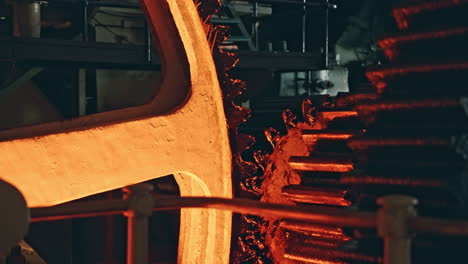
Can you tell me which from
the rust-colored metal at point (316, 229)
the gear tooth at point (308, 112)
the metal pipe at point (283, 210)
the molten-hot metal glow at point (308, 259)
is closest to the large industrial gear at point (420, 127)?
the metal pipe at point (283, 210)

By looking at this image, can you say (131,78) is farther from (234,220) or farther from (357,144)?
(357,144)

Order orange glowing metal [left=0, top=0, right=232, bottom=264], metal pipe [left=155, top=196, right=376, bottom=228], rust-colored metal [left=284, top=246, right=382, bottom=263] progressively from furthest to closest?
1. rust-colored metal [left=284, top=246, right=382, bottom=263]
2. orange glowing metal [left=0, top=0, right=232, bottom=264]
3. metal pipe [left=155, top=196, right=376, bottom=228]

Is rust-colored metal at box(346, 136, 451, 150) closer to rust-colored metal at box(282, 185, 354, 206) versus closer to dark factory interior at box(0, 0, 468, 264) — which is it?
dark factory interior at box(0, 0, 468, 264)

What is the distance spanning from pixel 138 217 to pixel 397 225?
1.08 m

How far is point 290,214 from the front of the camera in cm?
240

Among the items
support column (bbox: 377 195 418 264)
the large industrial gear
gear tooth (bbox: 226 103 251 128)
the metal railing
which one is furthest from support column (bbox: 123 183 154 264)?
gear tooth (bbox: 226 103 251 128)

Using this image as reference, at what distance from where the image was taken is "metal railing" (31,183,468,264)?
6.61 feet

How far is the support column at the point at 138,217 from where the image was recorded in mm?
2648

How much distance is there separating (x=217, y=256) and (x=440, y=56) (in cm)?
218

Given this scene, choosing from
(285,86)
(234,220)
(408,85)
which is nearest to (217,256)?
(234,220)

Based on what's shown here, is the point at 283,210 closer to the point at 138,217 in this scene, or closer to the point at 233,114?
the point at 138,217

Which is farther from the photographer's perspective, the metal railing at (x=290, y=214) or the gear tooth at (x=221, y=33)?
the gear tooth at (x=221, y=33)

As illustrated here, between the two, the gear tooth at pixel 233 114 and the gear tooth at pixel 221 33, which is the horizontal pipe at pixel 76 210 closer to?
the gear tooth at pixel 233 114

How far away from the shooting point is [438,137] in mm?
2689
